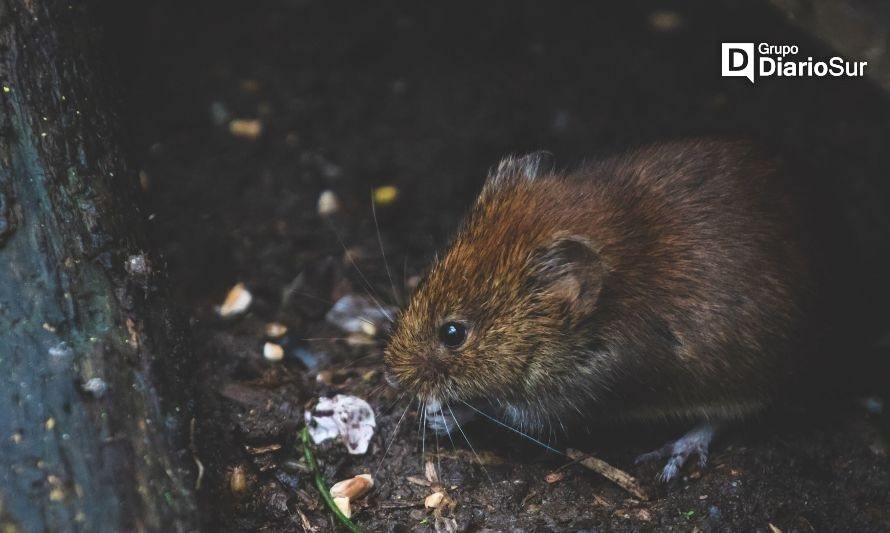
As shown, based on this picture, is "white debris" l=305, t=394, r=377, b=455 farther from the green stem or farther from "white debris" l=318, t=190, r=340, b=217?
"white debris" l=318, t=190, r=340, b=217

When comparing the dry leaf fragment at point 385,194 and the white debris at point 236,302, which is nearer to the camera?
the white debris at point 236,302

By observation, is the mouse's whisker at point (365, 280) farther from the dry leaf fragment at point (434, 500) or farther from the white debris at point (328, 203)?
the dry leaf fragment at point (434, 500)

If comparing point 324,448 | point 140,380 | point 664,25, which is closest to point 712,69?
point 664,25

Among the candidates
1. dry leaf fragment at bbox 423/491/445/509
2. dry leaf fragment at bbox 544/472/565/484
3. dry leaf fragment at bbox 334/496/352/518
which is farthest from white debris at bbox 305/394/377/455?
dry leaf fragment at bbox 544/472/565/484

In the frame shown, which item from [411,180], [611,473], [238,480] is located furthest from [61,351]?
[411,180]

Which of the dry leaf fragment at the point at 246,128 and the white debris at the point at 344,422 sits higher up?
the dry leaf fragment at the point at 246,128

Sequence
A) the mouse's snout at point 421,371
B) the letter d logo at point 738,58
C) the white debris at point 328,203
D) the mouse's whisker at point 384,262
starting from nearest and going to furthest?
the mouse's snout at point 421,371
the mouse's whisker at point 384,262
the white debris at point 328,203
the letter d logo at point 738,58

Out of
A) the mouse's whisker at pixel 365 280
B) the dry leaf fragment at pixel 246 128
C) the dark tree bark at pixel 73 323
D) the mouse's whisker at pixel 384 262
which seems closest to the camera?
the dark tree bark at pixel 73 323

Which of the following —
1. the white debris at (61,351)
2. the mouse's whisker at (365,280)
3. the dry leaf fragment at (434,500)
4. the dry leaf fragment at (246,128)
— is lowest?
the dry leaf fragment at (434,500)

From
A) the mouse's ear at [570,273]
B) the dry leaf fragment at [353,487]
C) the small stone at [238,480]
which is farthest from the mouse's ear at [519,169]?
the small stone at [238,480]
